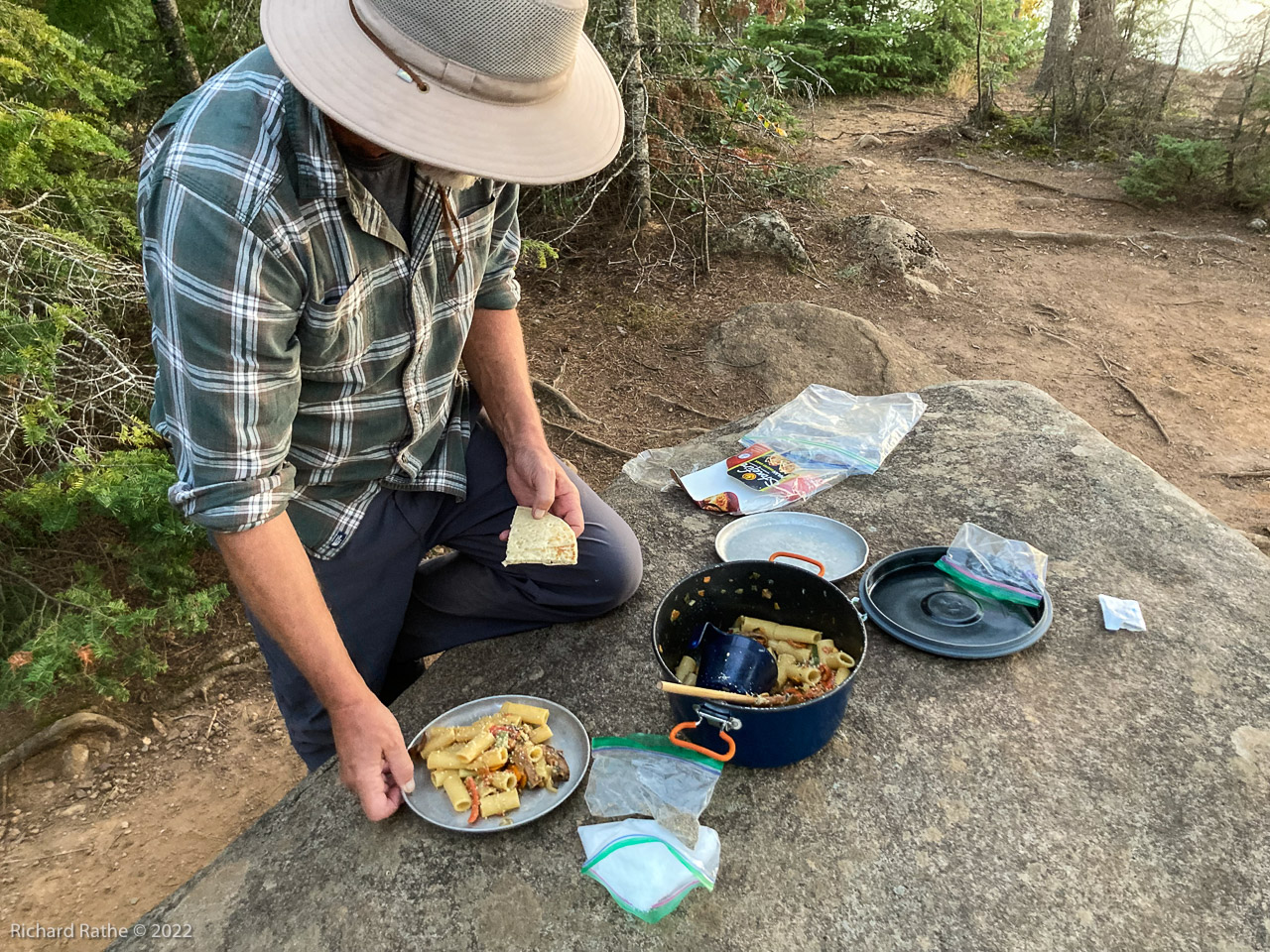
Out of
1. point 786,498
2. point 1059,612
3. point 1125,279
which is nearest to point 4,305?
point 786,498

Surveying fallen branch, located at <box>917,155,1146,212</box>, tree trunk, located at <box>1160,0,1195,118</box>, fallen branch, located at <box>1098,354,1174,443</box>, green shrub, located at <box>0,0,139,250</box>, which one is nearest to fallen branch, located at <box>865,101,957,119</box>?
fallen branch, located at <box>917,155,1146,212</box>

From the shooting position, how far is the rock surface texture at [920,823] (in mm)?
1474

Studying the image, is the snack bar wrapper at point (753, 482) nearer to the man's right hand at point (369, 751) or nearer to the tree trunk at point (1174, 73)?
the man's right hand at point (369, 751)

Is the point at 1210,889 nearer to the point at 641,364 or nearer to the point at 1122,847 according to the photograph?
the point at 1122,847

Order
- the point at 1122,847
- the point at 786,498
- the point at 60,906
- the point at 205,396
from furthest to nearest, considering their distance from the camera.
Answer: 1. the point at 786,498
2. the point at 60,906
3. the point at 1122,847
4. the point at 205,396

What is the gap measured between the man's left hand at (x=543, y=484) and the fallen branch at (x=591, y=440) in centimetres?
193

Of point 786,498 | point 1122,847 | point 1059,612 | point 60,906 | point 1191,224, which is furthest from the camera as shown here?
point 1191,224

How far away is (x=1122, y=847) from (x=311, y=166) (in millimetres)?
1916

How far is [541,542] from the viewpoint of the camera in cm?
202

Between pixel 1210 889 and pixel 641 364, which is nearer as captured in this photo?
pixel 1210 889

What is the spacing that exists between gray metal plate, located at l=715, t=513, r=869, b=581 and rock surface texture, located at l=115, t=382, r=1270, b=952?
0.99 feet

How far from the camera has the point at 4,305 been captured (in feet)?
8.14

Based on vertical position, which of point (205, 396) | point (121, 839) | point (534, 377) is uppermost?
point (205, 396)

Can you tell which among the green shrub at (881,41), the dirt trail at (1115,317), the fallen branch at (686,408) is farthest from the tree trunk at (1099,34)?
the fallen branch at (686,408)
